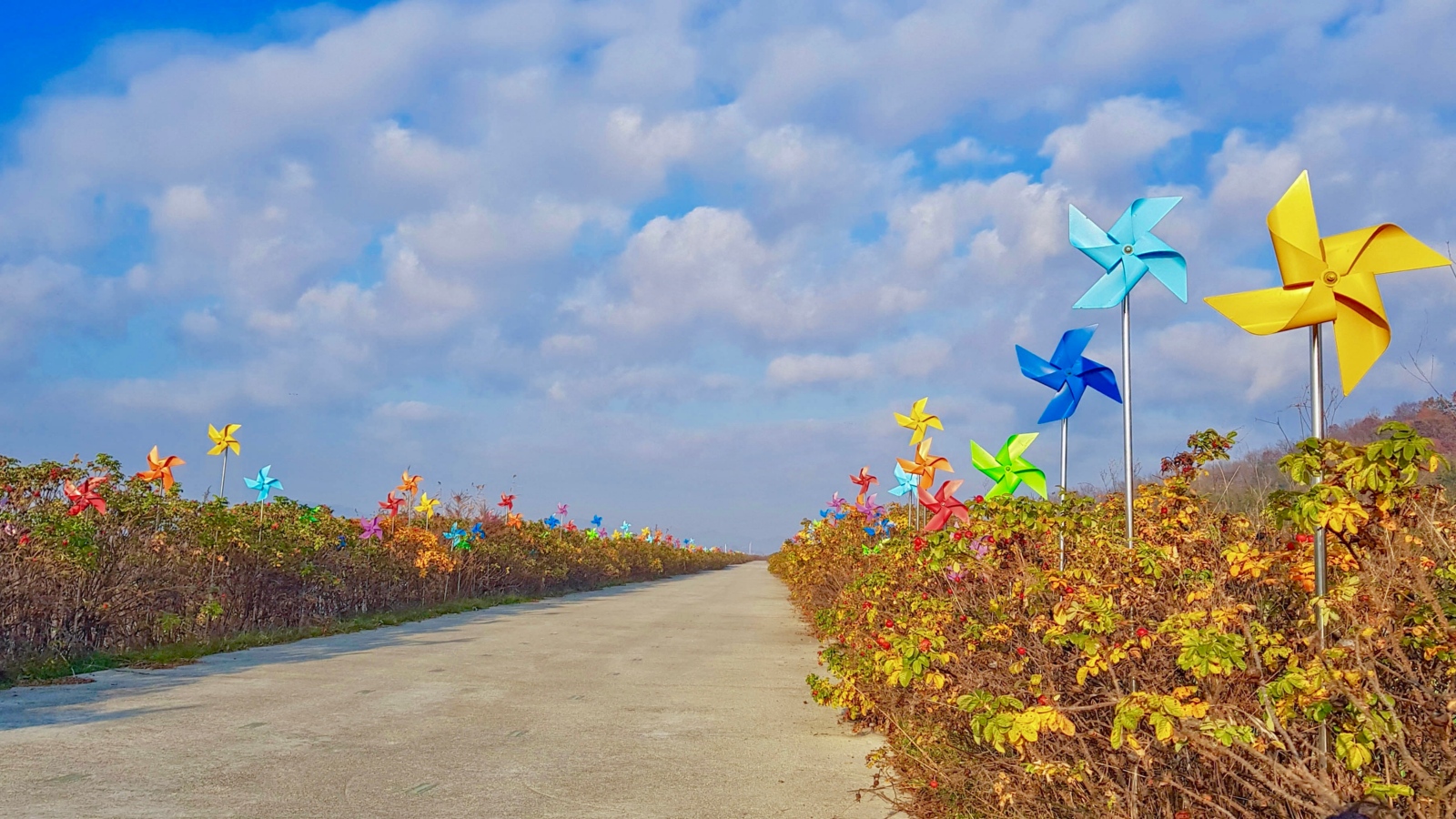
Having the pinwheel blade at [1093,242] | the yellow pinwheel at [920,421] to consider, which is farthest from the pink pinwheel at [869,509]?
the pinwheel blade at [1093,242]

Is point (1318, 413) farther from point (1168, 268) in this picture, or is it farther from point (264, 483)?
point (264, 483)

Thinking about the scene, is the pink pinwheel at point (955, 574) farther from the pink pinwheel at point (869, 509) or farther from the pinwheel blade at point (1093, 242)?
the pink pinwheel at point (869, 509)

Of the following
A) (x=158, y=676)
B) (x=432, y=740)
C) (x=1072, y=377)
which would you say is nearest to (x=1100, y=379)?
(x=1072, y=377)

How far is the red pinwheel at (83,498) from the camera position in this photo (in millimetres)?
8828

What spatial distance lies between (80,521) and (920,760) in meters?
7.94

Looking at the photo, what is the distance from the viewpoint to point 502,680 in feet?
27.4

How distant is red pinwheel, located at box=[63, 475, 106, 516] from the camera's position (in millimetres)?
8828

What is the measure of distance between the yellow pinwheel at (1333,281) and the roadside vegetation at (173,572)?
8.84 meters

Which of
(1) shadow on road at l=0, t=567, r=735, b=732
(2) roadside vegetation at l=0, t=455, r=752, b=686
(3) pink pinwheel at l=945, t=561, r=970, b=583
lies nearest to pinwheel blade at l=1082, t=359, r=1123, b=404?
(3) pink pinwheel at l=945, t=561, r=970, b=583

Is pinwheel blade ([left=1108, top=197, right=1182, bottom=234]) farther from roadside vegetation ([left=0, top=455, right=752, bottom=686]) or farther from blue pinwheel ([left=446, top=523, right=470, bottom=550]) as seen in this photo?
blue pinwheel ([left=446, top=523, right=470, bottom=550])

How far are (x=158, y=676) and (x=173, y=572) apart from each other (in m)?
2.14

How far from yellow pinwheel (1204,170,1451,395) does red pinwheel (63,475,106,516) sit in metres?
9.63

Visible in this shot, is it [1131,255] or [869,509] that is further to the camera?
[869,509]

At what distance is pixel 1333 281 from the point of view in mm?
3586
